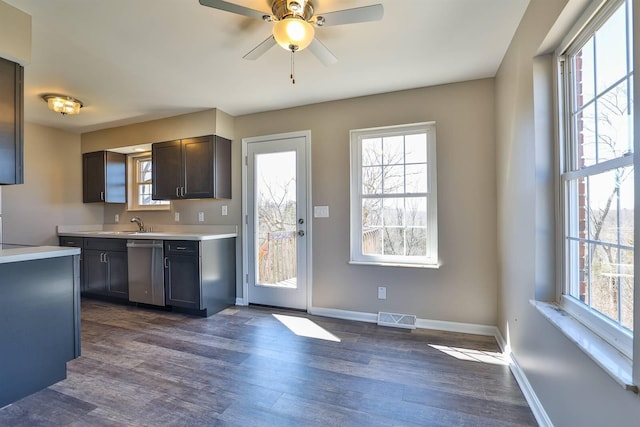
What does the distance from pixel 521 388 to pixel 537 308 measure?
A: 63 centimetres

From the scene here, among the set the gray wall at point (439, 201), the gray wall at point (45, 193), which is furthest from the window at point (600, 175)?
the gray wall at point (45, 193)

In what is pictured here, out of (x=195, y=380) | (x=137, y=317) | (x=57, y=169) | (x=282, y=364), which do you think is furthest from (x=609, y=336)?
(x=57, y=169)

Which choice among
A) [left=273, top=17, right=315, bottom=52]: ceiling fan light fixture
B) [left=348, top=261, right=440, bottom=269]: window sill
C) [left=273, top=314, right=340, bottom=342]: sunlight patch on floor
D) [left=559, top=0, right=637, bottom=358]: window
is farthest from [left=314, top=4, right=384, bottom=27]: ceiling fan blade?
[left=273, top=314, right=340, bottom=342]: sunlight patch on floor

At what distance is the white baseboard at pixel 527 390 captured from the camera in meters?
1.56

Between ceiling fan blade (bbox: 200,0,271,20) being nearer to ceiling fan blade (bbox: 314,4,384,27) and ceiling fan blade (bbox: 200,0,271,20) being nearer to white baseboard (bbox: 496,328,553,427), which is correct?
ceiling fan blade (bbox: 314,4,384,27)

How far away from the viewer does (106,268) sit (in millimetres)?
3822

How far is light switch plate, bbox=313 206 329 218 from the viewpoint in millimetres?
3311

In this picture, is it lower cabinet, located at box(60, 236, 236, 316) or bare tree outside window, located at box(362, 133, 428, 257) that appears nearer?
bare tree outside window, located at box(362, 133, 428, 257)

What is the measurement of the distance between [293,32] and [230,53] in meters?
Result: 0.91

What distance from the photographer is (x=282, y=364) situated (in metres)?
2.24

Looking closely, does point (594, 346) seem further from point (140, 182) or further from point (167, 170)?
point (140, 182)

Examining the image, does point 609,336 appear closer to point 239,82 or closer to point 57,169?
point 239,82

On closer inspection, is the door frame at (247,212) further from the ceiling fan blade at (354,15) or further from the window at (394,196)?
the ceiling fan blade at (354,15)

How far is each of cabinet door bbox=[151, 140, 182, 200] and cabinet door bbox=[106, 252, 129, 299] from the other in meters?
0.87
